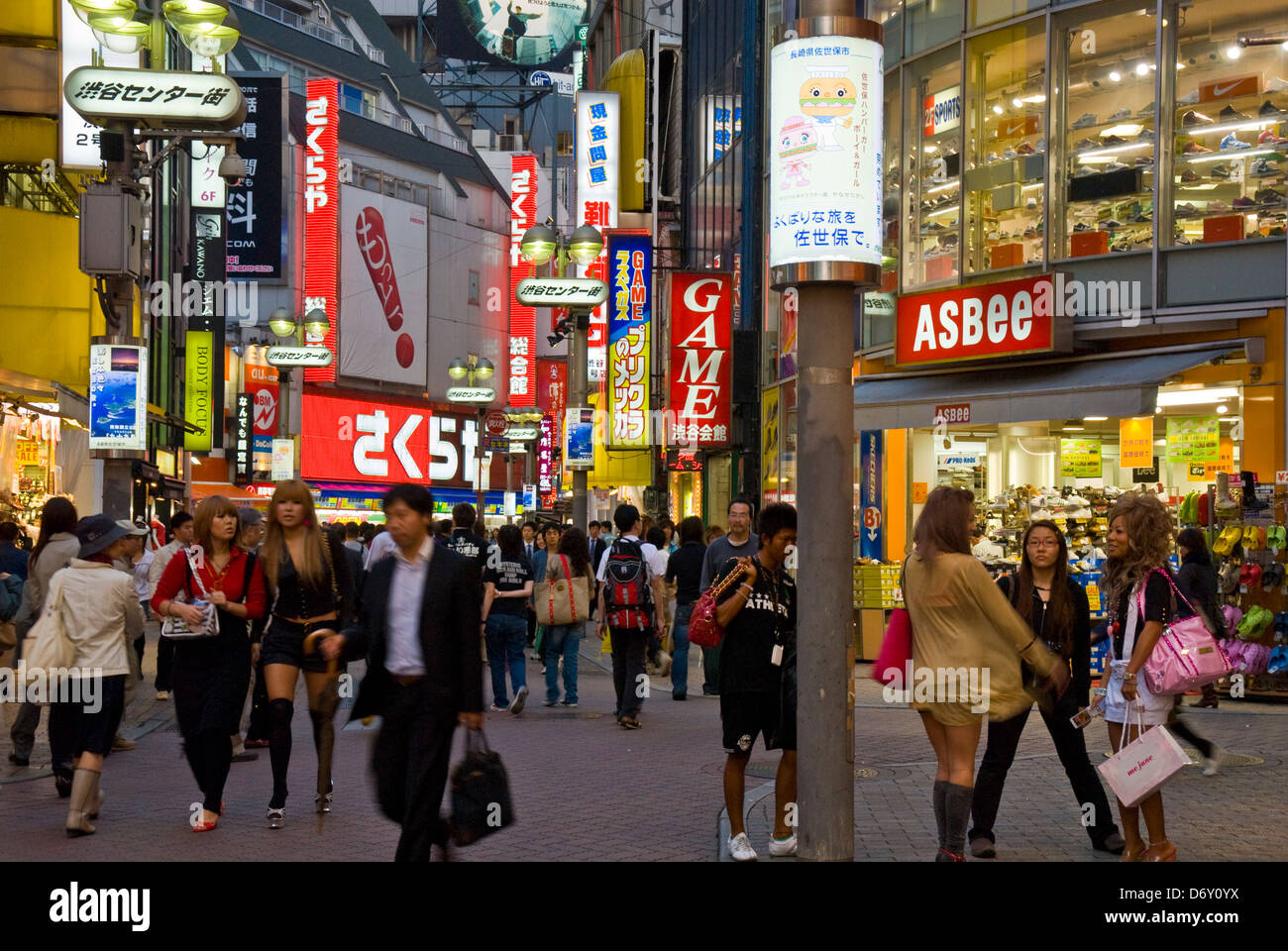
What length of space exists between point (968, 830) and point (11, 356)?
1938 centimetres

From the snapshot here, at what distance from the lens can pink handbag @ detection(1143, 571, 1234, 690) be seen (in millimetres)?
7527

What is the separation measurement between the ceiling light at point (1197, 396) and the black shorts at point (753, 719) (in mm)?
10397

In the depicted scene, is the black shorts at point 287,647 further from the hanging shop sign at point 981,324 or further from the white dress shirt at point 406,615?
the hanging shop sign at point 981,324

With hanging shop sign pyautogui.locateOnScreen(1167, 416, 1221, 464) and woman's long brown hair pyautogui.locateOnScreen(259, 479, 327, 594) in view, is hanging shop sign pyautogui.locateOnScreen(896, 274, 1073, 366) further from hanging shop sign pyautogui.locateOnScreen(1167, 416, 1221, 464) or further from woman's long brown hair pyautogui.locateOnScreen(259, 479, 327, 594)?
woman's long brown hair pyautogui.locateOnScreen(259, 479, 327, 594)

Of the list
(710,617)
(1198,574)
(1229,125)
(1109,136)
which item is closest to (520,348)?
(1109,136)

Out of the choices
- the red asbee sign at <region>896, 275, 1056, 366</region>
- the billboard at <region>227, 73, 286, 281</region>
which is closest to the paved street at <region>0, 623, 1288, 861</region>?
the red asbee sign at <region>896, 275, 1056, 366</region>

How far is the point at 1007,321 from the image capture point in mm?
18094

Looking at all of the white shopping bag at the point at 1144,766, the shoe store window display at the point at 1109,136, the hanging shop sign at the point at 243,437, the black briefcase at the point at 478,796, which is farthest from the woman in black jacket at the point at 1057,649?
the hanging shop sign at the point at 243,437

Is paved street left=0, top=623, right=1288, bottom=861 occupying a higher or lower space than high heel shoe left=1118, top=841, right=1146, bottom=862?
lower

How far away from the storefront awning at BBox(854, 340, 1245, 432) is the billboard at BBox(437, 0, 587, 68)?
6033 centimetres

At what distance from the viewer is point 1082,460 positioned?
59.7ft

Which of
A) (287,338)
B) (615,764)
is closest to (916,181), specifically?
(615,764)

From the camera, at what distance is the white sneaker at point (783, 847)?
25.4 ft

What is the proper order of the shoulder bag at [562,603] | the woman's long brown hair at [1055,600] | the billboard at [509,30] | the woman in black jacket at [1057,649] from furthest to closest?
the billboard at [509,30] → the shoulder bag at [562,603] → the woman's long brown hair at [1055,600] → the woman in black jacket at [1057,649]
